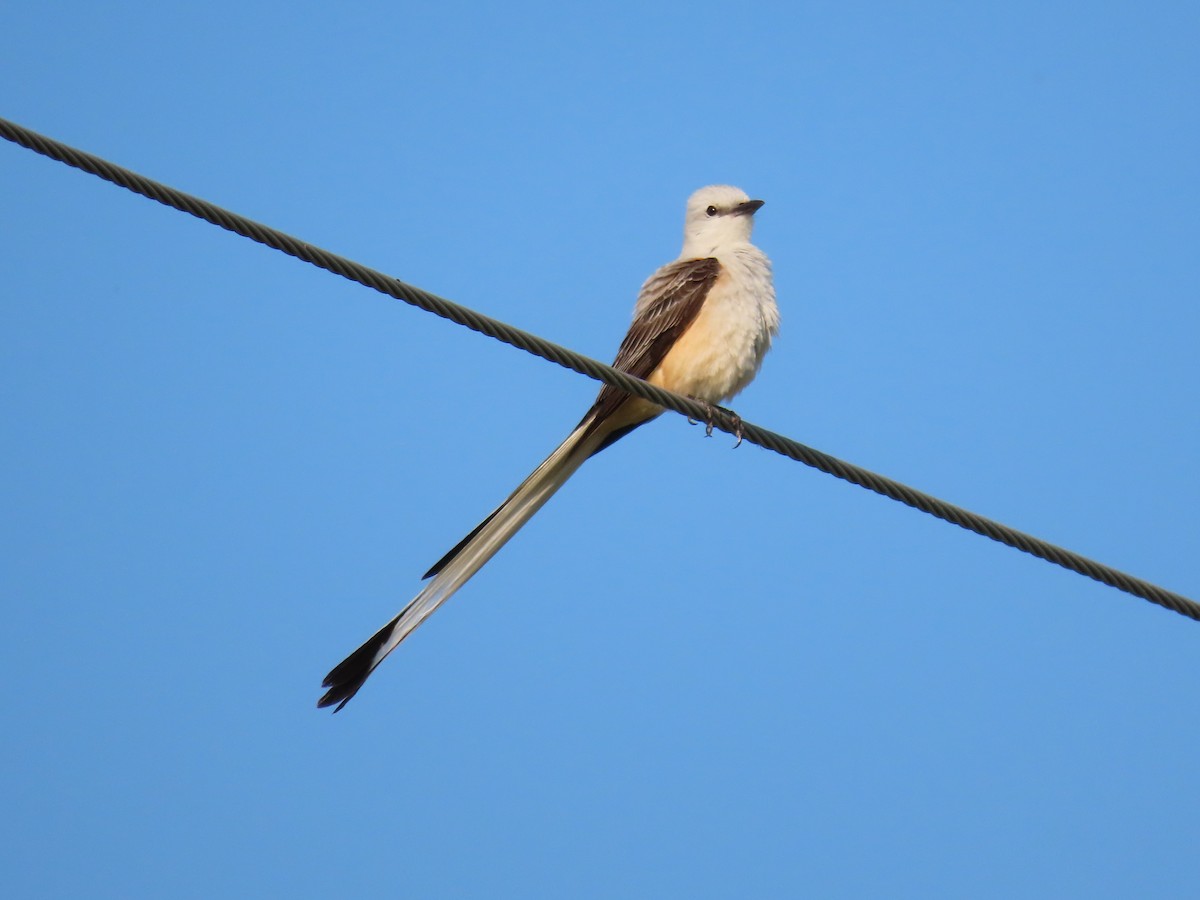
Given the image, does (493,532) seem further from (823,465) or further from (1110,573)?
(1110,573)

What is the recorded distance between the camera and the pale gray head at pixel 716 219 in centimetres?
612

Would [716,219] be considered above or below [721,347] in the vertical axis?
above

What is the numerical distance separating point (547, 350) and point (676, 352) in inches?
73.5

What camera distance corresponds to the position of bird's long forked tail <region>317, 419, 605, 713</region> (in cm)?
406

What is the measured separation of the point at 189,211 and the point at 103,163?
0.23 metres

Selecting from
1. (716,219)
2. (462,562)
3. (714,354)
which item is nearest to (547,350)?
(462,562)

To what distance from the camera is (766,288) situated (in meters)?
5.62

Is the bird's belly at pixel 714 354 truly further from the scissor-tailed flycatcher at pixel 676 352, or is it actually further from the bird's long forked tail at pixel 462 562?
the bird's long forked tail at pixel 462 562

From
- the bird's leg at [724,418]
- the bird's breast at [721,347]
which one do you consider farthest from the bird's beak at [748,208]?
the bird's leg at [724,418]

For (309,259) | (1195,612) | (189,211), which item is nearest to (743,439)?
(1195,612)

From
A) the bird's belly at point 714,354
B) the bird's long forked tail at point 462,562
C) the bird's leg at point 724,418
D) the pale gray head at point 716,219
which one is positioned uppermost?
the pale gray head at point 716,219

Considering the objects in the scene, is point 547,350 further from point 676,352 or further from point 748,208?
point 748,208

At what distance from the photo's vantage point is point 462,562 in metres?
4.32

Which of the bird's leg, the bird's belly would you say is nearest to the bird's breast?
the bird's belly
